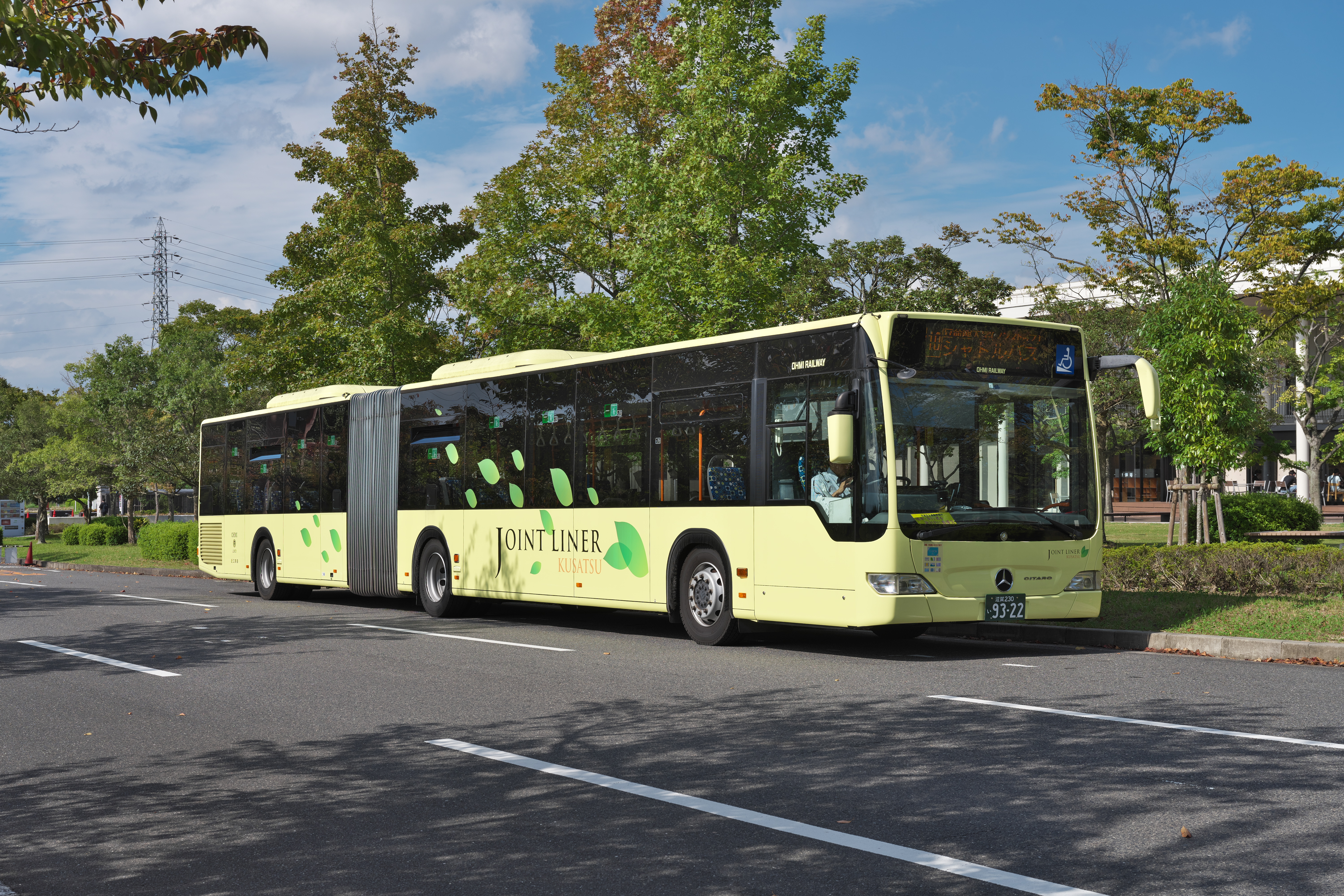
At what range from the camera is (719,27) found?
2202 cm

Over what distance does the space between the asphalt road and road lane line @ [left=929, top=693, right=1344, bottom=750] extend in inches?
3.6

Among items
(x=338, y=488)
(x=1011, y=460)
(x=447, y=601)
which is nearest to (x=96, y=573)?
(x=338, y=488)

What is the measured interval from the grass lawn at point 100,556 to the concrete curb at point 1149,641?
23259 millimetres

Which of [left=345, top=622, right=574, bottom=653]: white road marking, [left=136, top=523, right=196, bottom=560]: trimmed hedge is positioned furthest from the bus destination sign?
[left=136, top=523, right=196, bottom=560]: trimmed hedge

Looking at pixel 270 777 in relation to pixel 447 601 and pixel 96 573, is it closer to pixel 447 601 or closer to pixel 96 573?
pixel 447 601

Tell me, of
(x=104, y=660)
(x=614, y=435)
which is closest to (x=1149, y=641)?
(x=614, y=435)

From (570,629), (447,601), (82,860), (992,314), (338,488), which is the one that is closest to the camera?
A: (82,860)

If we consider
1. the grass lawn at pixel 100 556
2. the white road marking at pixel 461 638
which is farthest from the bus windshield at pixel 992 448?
the grass lawn at pixel 100 556

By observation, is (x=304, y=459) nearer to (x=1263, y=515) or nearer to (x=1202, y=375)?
(x=1202, y=375)

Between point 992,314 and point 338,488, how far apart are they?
16.8 metres

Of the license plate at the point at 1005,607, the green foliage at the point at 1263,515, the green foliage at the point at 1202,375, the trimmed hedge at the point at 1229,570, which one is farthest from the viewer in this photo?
the green foliage at the point at 1263,515

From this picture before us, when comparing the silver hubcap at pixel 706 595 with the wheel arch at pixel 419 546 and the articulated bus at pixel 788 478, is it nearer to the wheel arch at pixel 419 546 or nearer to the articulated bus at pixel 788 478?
the articulated bus at pixel 788 478

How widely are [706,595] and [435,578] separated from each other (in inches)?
228

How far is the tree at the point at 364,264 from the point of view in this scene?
93.2ft
